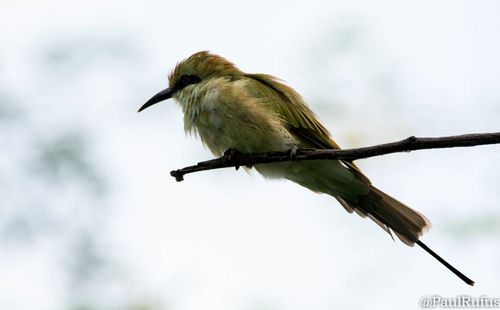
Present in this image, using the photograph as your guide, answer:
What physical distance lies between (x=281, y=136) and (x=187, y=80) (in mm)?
1097

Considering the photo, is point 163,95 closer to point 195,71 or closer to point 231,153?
point 195,71

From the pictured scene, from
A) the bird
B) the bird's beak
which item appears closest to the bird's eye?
the bird's beak

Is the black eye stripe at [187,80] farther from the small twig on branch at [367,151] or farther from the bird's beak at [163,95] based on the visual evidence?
the small twig on branch at [367,151]

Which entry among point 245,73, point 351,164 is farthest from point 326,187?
point 245,73

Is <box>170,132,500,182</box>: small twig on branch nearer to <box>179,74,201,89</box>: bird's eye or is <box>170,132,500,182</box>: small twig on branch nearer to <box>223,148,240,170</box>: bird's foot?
<box>223,148,240,170</box>: bird's foot

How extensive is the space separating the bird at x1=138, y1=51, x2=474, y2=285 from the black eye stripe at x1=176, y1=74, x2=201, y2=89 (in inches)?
10.4

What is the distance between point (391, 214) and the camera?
3795 millimetres

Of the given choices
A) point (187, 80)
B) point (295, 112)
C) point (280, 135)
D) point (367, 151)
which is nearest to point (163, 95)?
point (187, 80)

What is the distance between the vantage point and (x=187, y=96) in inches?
166

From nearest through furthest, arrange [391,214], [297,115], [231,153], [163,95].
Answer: [231,153], [391,214], [297,115], [163,95]

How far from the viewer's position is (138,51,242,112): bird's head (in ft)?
14.3

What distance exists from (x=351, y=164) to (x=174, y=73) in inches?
62.2

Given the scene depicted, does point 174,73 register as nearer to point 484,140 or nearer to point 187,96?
point 187,96

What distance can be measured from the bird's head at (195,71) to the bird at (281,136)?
0.20m
